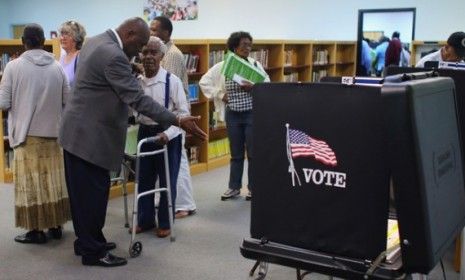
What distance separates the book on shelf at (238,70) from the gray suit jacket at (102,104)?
5.38 ft

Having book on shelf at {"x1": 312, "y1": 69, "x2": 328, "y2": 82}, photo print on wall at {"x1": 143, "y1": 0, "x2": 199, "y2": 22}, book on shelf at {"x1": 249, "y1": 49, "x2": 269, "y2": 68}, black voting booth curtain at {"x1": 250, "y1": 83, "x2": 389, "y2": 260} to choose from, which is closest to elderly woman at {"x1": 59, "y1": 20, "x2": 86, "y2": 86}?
book on shelf at {"x1": 249, "y1": 49, "x2": 269, "y2": 68}

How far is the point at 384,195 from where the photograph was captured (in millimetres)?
1352

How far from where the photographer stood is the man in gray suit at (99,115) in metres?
3.00

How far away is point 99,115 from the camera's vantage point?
3.09m

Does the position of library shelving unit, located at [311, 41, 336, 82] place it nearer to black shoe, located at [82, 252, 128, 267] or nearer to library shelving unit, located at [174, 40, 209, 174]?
library shelving unit, located at [174, 40, 209, 174]

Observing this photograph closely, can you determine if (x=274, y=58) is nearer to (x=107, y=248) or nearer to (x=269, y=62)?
(x=269, y=62)

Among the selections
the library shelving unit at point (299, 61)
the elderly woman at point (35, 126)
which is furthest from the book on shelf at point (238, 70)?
the library shelving unit at point (299, 61)

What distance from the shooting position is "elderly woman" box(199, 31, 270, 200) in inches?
190

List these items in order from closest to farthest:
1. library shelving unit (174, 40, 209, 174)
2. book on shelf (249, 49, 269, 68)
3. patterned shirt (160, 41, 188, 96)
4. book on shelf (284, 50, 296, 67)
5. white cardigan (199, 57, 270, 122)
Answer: patterned shirt (160, 41, 188, 96), white cardigan (199, 57, 270, 122), library shelving unit (174, 40, 209, 174), book on shelf (249, 49, 269, 68), book on shelf (284, 50, 296, 67)

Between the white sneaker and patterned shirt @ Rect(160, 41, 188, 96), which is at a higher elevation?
patterned shirt @ Rect(160, 41, 188, 96)

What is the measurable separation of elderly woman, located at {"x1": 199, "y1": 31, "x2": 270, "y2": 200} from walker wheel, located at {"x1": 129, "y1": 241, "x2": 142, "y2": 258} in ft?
4.85

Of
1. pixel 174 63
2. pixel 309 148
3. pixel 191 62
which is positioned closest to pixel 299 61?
pixel 191 62

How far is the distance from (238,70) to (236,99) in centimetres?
28

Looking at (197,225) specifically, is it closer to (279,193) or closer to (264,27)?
(279,193)
